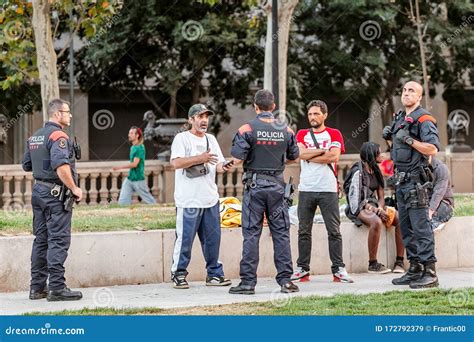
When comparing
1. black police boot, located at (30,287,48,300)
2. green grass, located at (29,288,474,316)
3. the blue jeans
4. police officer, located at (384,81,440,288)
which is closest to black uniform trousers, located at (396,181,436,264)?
police officer, located at (384,81,440,288)

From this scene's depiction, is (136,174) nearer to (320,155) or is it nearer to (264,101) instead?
(320,155)

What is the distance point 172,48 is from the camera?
30.1 meters

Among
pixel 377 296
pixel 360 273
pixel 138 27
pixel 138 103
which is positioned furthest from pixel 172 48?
pixel 377 296

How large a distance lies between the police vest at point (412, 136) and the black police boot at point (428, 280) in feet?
3.18

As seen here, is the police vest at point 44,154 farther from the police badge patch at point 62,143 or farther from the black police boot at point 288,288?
the black police boot at point 288,288

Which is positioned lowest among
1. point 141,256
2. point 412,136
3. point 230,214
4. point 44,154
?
point 141,256

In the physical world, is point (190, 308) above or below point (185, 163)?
below

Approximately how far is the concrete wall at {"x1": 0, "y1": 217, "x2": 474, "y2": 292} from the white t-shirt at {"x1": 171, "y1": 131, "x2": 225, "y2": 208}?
0.75 m

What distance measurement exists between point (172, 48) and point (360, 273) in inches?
738

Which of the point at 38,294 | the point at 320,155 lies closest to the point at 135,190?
the point at 320,155

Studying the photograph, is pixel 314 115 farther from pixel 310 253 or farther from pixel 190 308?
pixel 190 308

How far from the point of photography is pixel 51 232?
32.9ft

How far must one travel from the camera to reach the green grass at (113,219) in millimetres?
11914

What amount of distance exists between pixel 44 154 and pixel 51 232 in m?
0.72
